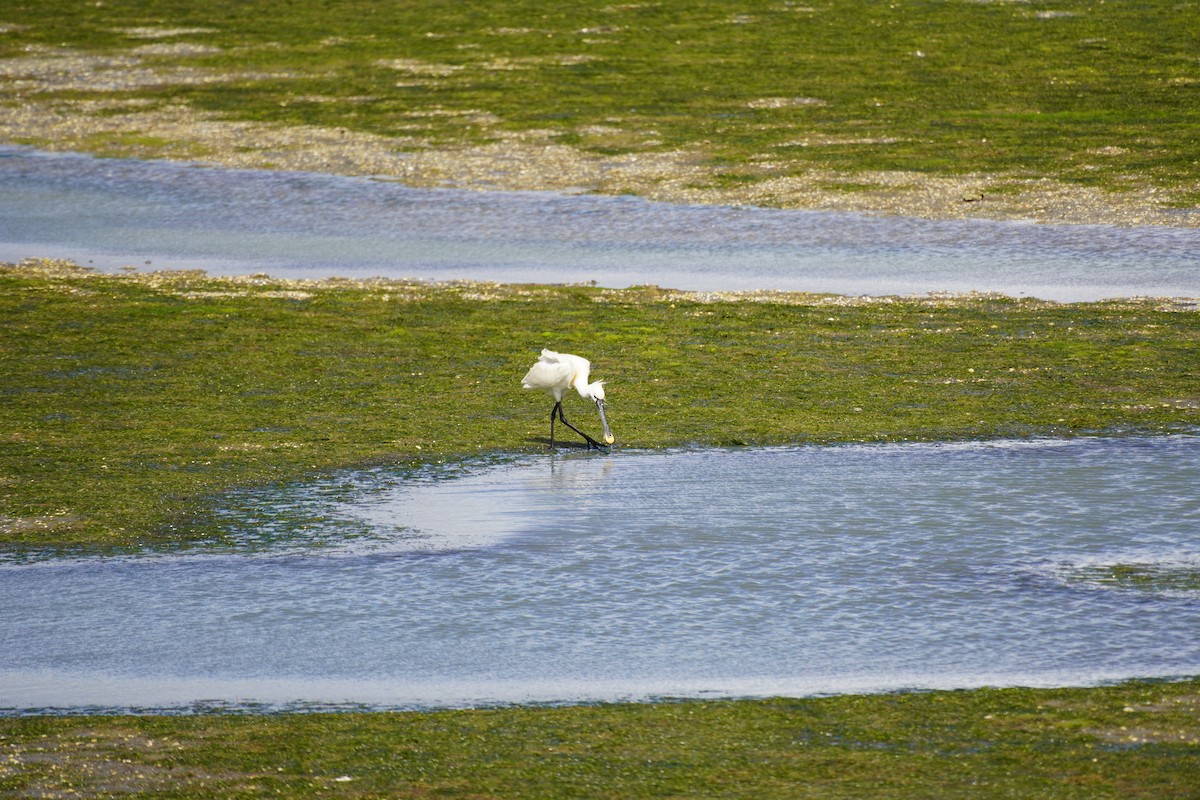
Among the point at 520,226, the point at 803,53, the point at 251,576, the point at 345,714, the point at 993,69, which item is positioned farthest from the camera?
the point at 803,53

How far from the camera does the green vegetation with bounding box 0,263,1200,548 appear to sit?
1341 centimetres

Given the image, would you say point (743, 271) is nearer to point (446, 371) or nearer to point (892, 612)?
point (446, 371)

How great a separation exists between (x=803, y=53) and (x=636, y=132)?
7.08 meters

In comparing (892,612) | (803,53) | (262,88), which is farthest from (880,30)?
(892,612)

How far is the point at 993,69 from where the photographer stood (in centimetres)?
3369

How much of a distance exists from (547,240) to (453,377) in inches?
334

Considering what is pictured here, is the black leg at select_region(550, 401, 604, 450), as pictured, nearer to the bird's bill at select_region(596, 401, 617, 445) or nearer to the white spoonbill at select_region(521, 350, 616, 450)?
the white spoonbill at select_region(521, 350, 616, 450)

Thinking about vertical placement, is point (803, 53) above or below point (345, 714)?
above

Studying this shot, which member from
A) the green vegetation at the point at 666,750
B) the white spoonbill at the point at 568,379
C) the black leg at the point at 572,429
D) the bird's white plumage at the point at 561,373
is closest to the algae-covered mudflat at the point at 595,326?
the green vegetation at the point at 666,750

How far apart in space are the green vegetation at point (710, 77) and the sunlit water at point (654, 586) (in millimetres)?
13885

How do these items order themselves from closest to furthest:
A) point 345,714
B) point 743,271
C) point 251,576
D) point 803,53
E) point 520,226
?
point 345,714
point 251,576
point 743,271
point 520,226
point 803,53

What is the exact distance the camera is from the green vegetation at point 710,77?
28688 mm

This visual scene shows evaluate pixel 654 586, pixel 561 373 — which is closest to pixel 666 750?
pixel 654 586

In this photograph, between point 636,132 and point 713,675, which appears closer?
point 713,675
